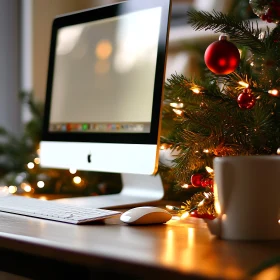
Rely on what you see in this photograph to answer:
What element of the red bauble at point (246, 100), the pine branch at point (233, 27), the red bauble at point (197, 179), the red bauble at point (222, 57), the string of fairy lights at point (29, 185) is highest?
the pine branch at point (233, 27)

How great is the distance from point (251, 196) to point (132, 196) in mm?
601

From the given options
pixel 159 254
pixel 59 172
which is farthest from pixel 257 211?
pixel 59 172

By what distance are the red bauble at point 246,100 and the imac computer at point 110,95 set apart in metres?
0.25

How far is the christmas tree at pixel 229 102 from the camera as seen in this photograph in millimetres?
899

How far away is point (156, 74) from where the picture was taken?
1126 mm

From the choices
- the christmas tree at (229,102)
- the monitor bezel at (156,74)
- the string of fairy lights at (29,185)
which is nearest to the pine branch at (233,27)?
the christmas tree at (229,102)

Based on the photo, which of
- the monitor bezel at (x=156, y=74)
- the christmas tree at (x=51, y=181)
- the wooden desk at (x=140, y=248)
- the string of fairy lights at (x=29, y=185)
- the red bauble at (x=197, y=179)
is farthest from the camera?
the christmas tree at (x=51, y=181)

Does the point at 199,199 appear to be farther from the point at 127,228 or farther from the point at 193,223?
the point at 127,228

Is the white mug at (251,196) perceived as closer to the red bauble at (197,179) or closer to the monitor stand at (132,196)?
the red bauble at (197,179)

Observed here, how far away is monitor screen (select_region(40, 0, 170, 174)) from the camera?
1.14 metres

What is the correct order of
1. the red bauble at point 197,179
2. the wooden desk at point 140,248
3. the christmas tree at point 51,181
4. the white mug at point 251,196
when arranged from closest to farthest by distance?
the wooden desk at point 140,248, the white mug at point 251,196, the red bauble at point 197,179, the christmas tree at point 51,181

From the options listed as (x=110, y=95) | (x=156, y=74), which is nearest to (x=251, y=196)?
(x=156, y=74)

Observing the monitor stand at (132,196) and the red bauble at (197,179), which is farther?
the monitor stand at (132,196)

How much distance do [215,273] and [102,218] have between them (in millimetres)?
369
